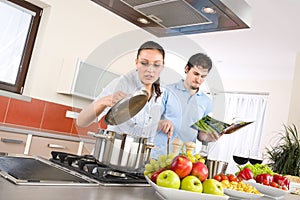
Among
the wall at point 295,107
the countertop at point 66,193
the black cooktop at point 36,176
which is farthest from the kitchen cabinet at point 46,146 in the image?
the wall at point 295,107

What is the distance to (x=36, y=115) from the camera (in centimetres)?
310

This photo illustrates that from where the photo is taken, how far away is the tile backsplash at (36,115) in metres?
2.88

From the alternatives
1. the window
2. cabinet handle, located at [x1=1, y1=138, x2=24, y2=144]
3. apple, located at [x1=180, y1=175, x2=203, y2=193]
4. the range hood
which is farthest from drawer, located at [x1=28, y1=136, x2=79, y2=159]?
apple, located at [x1=180, y1=175, x2=203, y2=193]

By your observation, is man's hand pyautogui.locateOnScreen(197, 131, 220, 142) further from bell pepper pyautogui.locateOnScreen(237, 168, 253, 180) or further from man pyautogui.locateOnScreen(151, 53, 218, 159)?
bell pepper pyautogui.locateOnScreen(237, 168, 253, 180)

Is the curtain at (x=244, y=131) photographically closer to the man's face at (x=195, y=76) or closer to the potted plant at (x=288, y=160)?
the potted plant at (x=288, y=160)

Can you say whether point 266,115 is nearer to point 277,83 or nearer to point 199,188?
point 277,83

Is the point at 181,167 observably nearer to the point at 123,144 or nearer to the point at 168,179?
the point at 168,179

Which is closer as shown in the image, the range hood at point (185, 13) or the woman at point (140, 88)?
the woman at point (140, 88)

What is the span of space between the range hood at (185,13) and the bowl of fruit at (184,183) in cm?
71

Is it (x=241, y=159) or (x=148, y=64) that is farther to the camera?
(x=241, y=159)

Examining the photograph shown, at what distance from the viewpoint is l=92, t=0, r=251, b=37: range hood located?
4.31 ft

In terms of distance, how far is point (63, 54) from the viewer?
10.9ft

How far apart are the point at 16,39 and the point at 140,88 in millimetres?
2360

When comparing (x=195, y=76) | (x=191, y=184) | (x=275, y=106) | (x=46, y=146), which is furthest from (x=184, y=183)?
(x=275, y=106)
